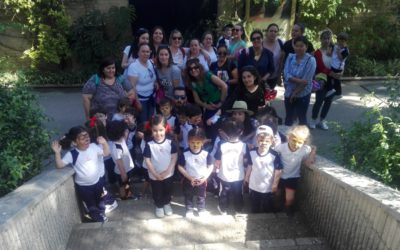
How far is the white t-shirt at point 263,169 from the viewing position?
385 cm

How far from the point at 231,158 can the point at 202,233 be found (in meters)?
0.82

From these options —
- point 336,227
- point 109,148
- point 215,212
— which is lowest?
point 215,212

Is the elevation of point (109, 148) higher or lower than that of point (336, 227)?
higher

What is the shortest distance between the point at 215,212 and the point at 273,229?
765 millimetres

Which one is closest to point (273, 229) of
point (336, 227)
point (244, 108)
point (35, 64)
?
point (336, 227)

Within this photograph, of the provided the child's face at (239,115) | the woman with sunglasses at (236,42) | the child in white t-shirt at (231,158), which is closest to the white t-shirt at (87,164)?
the child in white t-shirt at (231,158)

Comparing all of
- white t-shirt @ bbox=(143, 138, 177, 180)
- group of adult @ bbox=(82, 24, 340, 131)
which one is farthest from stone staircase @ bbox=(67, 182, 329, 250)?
group of adult @ bbox=(82, 24, 340, 131)

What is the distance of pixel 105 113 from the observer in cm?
465

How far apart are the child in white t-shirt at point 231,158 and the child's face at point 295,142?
Result: 1.53ft

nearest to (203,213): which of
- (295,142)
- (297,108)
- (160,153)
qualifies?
(160,153)

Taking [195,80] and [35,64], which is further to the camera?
[35,64]

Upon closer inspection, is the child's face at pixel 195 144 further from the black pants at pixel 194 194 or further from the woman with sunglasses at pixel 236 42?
the woman with sunglasses at pixel 236 42

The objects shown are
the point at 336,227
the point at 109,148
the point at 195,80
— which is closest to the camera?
the point at 336,227

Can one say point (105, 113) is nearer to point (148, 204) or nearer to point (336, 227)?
point (148, 204)
